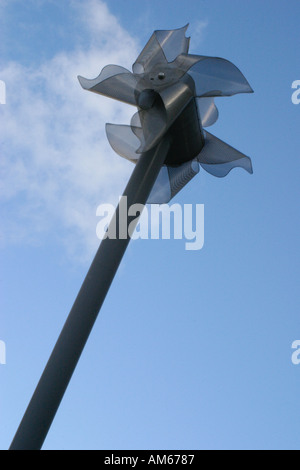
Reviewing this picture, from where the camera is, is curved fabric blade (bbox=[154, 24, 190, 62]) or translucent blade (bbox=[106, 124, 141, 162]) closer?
curved fabric blade (bbox=[154, 24, 190, 62])

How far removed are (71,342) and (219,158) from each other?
3.19 meters

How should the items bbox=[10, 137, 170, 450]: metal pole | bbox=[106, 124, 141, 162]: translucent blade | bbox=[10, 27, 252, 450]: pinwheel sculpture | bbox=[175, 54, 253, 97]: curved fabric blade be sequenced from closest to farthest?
1. bbox=[10, 137, 170, 450]: metal pole
2. bbox=[10, 27, 252, 450]: pinwheel sculpture
3. bbox=[175, 54, 253, 97]: curved fabric blade
4. bbox=[106, 124, 141, 162]: translucent blade

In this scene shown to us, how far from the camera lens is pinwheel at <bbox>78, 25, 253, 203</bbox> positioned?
5812 millimetres

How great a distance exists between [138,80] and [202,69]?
2.32 feet

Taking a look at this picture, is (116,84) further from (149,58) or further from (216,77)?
(216,77)

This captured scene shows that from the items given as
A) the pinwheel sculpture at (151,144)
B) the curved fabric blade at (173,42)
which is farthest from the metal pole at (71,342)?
the curved fabric blade at (173,42)

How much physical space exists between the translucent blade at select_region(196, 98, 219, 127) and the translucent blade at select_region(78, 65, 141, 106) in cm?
80

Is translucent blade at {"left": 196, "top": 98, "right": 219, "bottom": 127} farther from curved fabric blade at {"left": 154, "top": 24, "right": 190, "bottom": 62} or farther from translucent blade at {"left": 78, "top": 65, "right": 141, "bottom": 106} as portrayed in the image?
translucent blade at {"left": 78, "top": 65, "right": 141, "bottom": 106}

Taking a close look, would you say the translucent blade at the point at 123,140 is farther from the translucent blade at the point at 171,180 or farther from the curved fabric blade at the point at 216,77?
the curved fabric blade at the point at 216,77

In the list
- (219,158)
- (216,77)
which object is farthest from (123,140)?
(216,77)

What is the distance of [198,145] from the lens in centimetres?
632

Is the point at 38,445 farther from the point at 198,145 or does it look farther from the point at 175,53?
the point at 175,53

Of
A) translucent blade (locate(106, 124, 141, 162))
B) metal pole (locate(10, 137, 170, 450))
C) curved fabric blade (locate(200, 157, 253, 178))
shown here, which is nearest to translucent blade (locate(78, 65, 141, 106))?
translucent blade (locate(106, 124, 141, 162))
